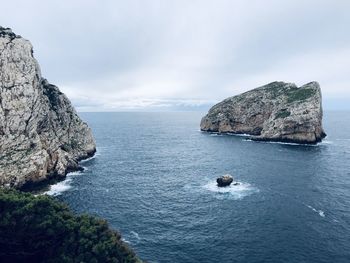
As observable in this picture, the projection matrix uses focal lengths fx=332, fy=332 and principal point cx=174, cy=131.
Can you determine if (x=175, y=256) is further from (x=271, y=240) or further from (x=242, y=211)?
(x=242, y=211)

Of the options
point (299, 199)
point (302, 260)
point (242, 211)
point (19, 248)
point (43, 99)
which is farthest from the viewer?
point (43, 99)

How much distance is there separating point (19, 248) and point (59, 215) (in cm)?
733

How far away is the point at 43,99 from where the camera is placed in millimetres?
131125

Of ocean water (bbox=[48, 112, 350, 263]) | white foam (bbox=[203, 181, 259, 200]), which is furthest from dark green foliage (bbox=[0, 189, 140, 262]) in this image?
white foam (bbox=[203, 181, 259, 200])

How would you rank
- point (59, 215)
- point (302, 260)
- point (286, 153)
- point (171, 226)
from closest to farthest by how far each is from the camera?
point (59, 215) < point (302, 260) < point (171, 226) < point (286, 153)

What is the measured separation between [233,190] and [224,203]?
12.2m

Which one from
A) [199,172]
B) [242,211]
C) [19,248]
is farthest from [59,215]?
[199,172]

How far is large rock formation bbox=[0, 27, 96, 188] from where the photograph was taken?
105m

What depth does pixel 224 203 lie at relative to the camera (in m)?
96.5

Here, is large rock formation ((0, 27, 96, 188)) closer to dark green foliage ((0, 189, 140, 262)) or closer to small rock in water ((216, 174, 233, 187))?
dark green foliage ((0, 189, 140, 262))

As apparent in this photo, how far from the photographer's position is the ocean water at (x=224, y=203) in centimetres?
7050

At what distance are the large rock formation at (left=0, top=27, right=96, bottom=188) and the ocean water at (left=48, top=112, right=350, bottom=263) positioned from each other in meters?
8.81

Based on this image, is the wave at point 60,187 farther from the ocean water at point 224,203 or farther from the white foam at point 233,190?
the white foam at point 233,190

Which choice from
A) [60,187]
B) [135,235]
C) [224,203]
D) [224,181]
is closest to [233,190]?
[224,181]
